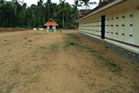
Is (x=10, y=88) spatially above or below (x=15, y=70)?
below

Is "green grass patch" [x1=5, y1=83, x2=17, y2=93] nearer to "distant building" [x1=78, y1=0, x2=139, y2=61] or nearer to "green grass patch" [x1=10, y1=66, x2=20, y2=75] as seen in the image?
"green grass patch" [x1=10, y1=66, x2=20, y2=75]

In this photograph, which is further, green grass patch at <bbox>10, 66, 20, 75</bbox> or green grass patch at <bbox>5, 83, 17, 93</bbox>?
green grass patch at <bbox>10, 66, 20, 75</bbox>

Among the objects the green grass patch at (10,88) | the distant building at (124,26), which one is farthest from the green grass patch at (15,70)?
the distant building at (124,26)

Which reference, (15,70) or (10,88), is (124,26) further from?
(10,88)

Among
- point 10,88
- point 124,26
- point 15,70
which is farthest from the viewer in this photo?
point 124,26

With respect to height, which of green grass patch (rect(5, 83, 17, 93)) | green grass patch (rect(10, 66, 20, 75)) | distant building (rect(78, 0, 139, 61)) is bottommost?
green grass patch (rect(5, 83, 17, 93))

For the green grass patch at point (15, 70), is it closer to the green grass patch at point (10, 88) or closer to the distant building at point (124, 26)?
the green grass patch at point (10, 88)

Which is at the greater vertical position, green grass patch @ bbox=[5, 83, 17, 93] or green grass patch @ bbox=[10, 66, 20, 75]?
green grass patch @ bbox=[10, 66, 20, 75]

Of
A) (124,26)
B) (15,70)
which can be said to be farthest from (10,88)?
(124,26)

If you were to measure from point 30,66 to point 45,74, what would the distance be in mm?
1096

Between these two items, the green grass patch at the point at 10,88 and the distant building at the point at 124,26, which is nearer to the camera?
the green grass patch at the point at 10,88

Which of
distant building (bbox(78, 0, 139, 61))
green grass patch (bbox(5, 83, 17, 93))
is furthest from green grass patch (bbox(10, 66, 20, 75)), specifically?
distant building (bbox(78, 0, 139, 61))

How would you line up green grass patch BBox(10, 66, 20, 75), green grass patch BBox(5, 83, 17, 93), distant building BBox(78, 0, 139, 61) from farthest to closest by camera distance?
distant building BBox(78, 0, 139, 61)
green grass patch BBox(10, 66, 20, 75)
green grass patch BBox(5, 83, 17, 93)

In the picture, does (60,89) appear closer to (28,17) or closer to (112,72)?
(112,72)
